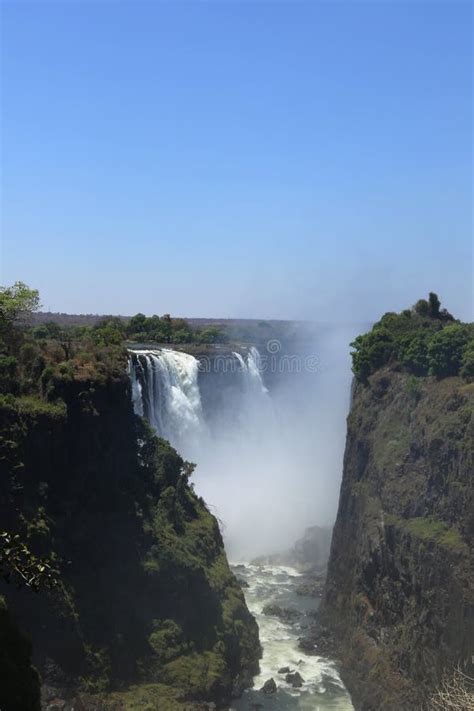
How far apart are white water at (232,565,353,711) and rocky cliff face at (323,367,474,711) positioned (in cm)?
119

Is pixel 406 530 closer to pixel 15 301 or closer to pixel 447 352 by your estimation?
pixel 447 352

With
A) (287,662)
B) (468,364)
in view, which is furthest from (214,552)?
(468,364)

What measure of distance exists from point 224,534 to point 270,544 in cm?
372

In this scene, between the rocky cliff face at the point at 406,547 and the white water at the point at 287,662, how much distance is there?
3.90 ft

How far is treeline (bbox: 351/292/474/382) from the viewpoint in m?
48.2

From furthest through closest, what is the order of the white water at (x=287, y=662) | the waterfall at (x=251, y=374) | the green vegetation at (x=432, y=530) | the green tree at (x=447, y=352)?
the waterfall at (x=251, y=374) → the green tree at (x=447, y=352) → the white water at (x=287, y=662) → the green vegetation at (x=432, y=530)

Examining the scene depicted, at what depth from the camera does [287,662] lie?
44438mm

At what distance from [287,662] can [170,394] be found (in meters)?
22.1

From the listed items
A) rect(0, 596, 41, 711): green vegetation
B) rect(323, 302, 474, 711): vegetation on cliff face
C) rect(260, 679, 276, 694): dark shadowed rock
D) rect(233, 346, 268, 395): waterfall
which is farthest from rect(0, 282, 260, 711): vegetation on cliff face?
rect(233, 346, 268, 395): waterfall

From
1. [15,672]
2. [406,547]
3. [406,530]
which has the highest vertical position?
[15,672]

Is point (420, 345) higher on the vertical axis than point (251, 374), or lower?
higher

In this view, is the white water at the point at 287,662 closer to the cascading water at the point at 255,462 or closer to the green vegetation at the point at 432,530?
the cascading water at the point at 255,462

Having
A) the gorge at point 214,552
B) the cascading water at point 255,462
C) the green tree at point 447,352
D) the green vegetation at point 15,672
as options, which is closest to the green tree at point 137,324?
the cascading water at point 255,462

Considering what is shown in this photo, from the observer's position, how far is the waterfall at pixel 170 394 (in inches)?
2203
